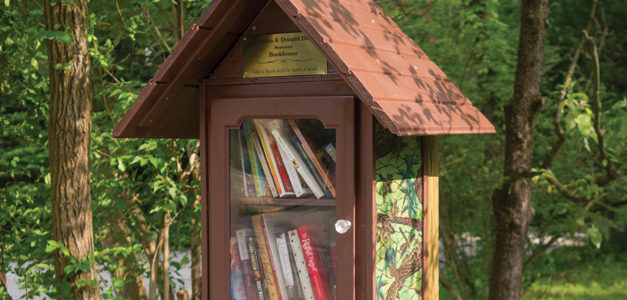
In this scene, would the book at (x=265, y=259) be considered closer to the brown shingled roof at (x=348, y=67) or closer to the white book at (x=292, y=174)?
the white book at (x=292, y=174)

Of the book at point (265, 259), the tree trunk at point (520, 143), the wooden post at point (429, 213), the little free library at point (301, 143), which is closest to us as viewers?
the little free library at point (301, 143)

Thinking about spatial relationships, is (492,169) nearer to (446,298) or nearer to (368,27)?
(446,298)

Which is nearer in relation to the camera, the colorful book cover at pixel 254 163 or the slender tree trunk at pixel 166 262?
the colorful book cover at pixel 254 163

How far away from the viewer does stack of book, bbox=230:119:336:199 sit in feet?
9.91

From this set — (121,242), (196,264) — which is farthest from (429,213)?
(196,264)

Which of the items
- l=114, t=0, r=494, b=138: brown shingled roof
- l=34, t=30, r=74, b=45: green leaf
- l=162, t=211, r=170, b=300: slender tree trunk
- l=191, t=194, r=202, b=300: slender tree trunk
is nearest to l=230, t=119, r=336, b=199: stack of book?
l=114, t=0, r=494, b=138: brown shingled roof

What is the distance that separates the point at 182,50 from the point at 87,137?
70.5 inches

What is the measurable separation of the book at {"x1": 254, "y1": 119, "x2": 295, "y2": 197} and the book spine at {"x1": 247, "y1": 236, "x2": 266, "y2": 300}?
274 millimetres

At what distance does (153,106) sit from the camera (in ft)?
10.2

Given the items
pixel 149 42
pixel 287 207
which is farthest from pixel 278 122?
pixel 149 42

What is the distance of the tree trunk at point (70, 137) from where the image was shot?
442 centimetres

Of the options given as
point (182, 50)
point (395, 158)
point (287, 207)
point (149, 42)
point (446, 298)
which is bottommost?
point (446, 298)

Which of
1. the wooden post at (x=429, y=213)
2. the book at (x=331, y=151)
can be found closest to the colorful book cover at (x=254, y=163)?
the book at (x=331, y=151)

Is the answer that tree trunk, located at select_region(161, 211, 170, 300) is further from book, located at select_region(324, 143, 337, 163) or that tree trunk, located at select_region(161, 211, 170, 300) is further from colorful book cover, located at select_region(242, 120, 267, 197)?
book, located at select_region(324, 143, 337, 163)
